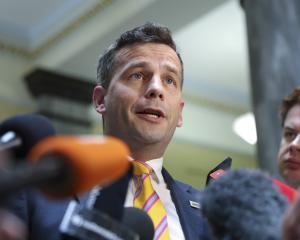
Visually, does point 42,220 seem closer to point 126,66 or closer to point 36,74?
point 126,66

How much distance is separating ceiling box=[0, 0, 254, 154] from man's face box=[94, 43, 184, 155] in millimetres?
3646

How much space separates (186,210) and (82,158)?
1122mm

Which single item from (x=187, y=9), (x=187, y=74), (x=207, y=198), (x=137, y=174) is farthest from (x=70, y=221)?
(x=187, y=74)

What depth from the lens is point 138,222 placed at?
109 centimetres

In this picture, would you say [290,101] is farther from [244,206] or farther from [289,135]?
[244,206]

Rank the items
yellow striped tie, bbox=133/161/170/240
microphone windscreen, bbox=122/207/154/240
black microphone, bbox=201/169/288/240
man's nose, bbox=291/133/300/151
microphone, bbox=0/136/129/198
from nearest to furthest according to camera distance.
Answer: microphone, bbox=0/136/129/198 → black microphone, bbox=201/169/288/240 → microphone windscreen, bbox=122/207/154/240 → yellow striped tie, bbox=133/161/170/240 → man's nose, bbox=291/133/300/151

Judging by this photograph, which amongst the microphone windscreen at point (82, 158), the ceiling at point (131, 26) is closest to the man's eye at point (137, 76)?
the microphone windscreen at point (82, 158)

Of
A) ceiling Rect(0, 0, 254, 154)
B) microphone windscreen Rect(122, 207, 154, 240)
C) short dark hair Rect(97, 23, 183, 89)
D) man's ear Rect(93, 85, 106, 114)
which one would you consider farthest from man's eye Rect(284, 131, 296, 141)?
ceiling Rect(0, 0, 254, 154)

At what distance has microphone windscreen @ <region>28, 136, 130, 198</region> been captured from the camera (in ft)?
2.03

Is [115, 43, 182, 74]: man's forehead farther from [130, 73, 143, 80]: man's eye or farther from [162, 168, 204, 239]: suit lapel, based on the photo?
[162, 168, 204, 239]: suit lapel

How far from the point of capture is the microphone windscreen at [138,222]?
3.50 ft

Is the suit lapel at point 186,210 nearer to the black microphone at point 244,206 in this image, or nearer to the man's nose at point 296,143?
the man's nose at point 296,143

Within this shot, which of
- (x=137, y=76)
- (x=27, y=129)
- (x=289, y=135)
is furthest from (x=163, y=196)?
(x=27, y=129)

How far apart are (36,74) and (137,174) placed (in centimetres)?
514
